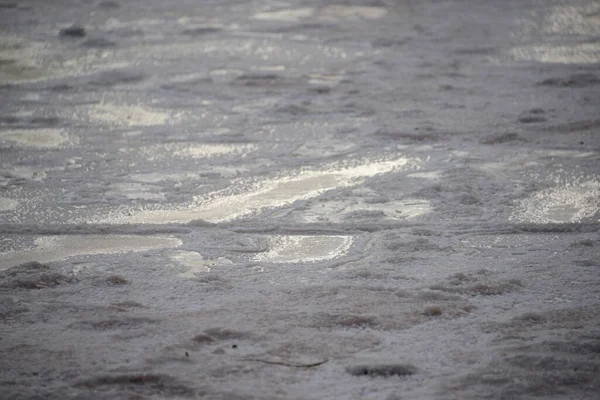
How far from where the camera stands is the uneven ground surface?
2.28m

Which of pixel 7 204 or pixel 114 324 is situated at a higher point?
pixel 7 204

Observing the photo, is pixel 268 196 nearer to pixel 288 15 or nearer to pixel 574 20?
pixel 288 15

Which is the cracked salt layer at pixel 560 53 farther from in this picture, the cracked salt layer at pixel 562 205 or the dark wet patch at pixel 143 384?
the dark wet patch at pixel 143 384

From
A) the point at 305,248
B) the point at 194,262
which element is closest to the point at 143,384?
the point at 194,262

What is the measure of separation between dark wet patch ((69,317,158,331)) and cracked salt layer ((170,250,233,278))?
1.08 feet

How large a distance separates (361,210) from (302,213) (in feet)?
0.68

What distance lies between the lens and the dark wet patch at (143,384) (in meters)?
2.14

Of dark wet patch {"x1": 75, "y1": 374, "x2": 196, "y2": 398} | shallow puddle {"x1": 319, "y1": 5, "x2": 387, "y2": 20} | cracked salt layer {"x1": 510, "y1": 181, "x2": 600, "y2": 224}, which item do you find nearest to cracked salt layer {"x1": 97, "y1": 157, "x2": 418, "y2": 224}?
cracked salt layer {"x1": 510, "y1": 181, "x2": 600, "y2": 224}

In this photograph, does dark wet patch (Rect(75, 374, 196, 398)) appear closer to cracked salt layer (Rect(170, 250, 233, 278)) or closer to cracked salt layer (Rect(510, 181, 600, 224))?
cracked salt layer (Rect(170, 250, 233, 278))

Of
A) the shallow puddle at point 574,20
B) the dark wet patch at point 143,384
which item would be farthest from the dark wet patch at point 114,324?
the shallow puddle at point 574,20

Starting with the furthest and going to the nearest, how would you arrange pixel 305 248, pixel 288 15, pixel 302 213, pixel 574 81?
pixel 288 15 → pixel 574 81 → pixel 302 213 → pixel 305 248

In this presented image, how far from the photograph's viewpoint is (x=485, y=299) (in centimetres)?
262

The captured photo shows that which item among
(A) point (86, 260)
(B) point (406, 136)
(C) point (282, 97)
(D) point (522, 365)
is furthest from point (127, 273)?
(C) point (282, 97)

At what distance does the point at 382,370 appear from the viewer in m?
2.24
